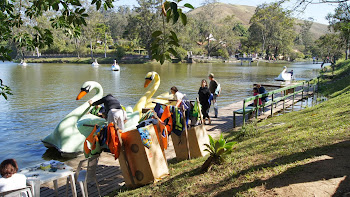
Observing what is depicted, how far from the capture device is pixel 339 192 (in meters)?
3.67

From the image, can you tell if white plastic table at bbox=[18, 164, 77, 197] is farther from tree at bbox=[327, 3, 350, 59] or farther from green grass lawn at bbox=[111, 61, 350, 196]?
tree at bbox=[327, 3, 350, 59]

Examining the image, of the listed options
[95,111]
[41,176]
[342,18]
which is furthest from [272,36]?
[41,176]

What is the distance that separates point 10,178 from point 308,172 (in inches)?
162

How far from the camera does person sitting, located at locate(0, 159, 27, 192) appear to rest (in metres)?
4.14

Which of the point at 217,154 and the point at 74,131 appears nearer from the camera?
the point at 217,154

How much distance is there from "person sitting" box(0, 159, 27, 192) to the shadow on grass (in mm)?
2610

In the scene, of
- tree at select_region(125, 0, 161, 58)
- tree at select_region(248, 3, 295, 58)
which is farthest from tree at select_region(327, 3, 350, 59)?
tree at select_region(248, 3, 295, 58)

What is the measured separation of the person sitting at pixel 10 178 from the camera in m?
4.14

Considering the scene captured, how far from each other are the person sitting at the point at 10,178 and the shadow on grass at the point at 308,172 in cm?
261

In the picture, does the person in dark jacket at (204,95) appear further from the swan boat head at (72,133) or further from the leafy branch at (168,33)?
the leafy branch at (168,33)

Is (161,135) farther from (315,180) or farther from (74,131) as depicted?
(74,131)

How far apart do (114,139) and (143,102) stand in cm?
576

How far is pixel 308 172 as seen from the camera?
13.8 feet

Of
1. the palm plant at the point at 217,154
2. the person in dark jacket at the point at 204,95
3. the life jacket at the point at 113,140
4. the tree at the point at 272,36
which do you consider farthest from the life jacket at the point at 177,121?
the tree at the point at 272,36
